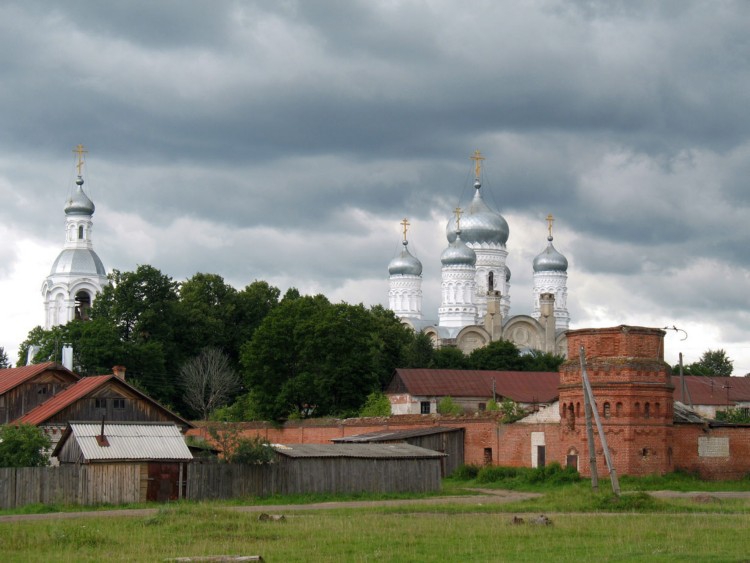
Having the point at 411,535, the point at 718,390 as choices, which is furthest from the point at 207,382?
the point at 411,535

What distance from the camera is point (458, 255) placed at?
390ft

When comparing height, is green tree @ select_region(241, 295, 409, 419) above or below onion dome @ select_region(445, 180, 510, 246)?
below

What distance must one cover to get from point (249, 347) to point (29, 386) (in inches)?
769

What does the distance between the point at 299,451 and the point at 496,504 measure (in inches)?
305

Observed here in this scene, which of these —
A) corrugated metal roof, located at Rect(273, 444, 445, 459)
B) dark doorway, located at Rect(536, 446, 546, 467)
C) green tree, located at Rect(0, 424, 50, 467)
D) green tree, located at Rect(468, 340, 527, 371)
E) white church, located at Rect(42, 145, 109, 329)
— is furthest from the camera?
white church, located at Rect(42, 145, 109, 329)

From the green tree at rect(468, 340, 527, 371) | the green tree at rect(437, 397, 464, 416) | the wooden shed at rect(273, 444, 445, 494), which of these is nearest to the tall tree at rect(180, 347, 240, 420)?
the green tree at rect(437, 397, 464, 416)

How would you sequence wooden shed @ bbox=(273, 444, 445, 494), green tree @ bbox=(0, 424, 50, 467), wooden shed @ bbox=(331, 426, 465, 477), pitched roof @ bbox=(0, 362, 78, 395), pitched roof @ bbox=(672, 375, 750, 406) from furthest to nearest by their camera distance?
pitched roof @ bbox=(672, 375, 750, 406) < pitched roof @ bbox=(0, 362, 78, 395) < wooden shed @ bbox=(331, 426, 465, 477) < wooden shed @ bbox=(273, 444, 445, 494) < green tree @ bbox=(0, 424, 50, 467)

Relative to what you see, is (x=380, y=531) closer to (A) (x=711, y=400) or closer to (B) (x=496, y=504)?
(B) (x=496, y=504)

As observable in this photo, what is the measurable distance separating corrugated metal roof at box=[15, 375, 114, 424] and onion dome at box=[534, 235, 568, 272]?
8393cm

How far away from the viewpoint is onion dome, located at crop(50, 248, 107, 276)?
104 metres

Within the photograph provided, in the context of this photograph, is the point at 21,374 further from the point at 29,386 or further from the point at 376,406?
the point at 376,406

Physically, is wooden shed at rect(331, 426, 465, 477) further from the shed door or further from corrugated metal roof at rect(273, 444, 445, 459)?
the shed door

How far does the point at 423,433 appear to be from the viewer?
48094mm

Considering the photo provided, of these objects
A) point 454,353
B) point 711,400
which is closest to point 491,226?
point 454,353
